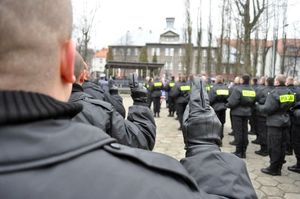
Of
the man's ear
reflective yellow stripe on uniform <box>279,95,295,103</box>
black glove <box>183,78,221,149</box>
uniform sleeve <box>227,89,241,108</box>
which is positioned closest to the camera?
the man's ear

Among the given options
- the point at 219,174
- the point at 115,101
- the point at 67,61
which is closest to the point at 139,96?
the point at 219,174

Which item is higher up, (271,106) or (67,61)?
(67,61)

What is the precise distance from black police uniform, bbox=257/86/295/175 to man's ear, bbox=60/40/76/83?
20.4 feet

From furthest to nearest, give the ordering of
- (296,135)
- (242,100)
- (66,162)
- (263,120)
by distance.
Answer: (263,120)
(242,100)
(296,135)
(66,162)

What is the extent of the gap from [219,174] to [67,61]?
2.17 ft

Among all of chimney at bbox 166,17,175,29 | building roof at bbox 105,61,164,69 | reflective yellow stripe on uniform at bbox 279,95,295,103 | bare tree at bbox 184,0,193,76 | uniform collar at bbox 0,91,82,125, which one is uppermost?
chimney at bbox 166,17,175,29

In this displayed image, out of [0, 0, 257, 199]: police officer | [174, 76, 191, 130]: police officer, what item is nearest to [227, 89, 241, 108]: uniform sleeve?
[174, 76, 191, 130]: police officer

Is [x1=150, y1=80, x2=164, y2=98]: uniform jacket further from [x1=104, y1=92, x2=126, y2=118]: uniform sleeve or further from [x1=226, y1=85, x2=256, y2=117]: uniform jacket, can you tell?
[x1=104, y1=92, x2=126, y2=118]: uniform sleeve

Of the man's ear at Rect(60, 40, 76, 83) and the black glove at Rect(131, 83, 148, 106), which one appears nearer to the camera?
the man's ear at Rect(60, 40, 76, 83)

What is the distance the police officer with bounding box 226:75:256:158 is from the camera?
26.0 feet

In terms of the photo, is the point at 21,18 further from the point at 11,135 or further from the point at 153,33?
the point at 153,33

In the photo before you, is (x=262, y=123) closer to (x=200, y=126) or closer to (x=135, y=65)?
(x=200, y=126)

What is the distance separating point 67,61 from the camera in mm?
1007

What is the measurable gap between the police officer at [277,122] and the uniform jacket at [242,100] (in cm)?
117
